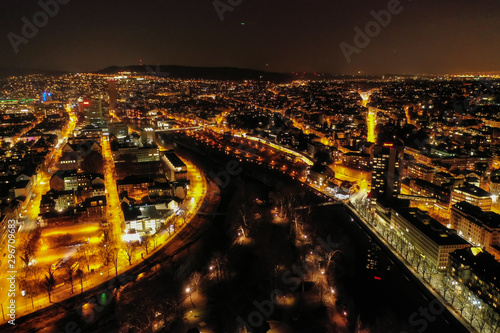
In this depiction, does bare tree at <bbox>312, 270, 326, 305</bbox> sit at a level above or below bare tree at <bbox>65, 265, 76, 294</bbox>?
below

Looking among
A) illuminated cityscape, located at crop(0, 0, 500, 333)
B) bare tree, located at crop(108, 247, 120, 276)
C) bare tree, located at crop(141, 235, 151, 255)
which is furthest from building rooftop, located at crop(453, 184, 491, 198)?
bare tree, located at crop(108, 247, 120, 276)

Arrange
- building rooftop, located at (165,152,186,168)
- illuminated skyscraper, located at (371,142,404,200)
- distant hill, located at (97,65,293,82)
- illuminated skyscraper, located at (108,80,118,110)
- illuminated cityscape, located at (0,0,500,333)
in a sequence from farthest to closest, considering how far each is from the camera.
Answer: distant hill, located at (97,65,293,82) → illuminated skyscraper, located at (108,80,118,110) → building rooftop, located at (165,152,186,168) → illuminated skyscraper, located at (371,142,404,200) → illuminated cityscape, located at (0,0,500,333)

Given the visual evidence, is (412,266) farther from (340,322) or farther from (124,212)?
(124,212)

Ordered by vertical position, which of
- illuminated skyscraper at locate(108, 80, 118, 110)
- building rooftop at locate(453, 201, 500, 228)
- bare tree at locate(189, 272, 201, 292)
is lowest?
bare tree at locate(189, 272, 201, 292)

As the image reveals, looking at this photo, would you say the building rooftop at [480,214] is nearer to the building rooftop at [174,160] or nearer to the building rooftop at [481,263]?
the building rooftop at [481,263]

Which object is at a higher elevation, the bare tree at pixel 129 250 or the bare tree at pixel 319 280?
the bare tree at pixel 129 250

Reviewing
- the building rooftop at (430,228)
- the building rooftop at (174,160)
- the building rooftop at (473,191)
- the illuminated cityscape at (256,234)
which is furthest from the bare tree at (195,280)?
the building rooftop at (473,191)

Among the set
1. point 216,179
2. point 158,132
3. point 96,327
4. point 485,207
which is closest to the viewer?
point 96,327

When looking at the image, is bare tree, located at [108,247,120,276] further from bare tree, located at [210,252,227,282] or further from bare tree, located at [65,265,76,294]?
bare tree, located at [210,252,227,282]

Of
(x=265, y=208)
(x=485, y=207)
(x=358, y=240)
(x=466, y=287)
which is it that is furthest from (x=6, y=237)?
(x=485, y=207)
